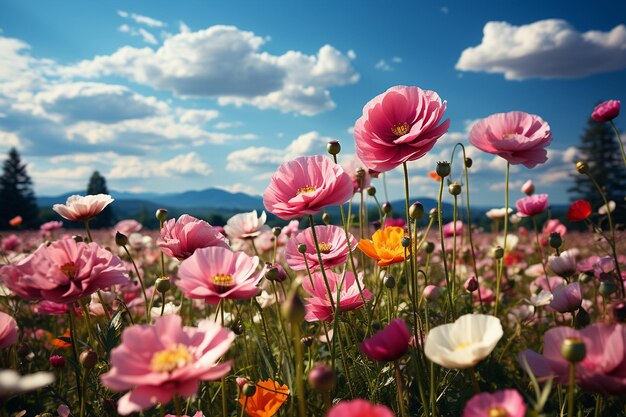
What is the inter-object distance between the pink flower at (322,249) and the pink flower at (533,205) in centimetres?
102

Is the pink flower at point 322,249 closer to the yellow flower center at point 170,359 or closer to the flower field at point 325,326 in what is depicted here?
the flower field at point 325,326

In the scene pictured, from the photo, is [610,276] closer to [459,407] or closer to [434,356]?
[459,407]

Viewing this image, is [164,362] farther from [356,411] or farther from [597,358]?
[597,358]

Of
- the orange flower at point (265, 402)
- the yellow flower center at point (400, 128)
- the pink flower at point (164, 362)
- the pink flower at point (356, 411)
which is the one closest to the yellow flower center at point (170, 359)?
the pink flower at point (164, 362)

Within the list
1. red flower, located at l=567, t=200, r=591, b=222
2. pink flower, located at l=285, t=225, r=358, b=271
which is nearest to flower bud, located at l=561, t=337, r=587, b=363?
pink flower, located at l=285, t=225, r=358, b=271

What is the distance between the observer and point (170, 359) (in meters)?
0.66

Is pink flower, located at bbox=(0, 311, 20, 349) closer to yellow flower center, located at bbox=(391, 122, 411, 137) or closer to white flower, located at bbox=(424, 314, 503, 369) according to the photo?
white flower, located at bbox=(424, 314, 503, 369)

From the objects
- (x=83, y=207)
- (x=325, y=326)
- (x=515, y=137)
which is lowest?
(x=325, y=326)

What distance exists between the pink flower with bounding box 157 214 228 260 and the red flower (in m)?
1.67

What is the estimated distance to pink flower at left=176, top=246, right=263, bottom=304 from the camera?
799mm

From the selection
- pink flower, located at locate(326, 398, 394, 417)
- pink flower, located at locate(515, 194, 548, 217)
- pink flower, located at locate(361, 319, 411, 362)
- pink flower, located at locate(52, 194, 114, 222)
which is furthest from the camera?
pink flower, located at locate(515, 194, 548, 217)

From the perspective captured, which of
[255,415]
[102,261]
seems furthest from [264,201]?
[255,415]

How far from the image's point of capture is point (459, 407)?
42.7 inches

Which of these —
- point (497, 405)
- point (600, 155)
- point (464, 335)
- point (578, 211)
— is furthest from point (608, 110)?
point (600, 155)
